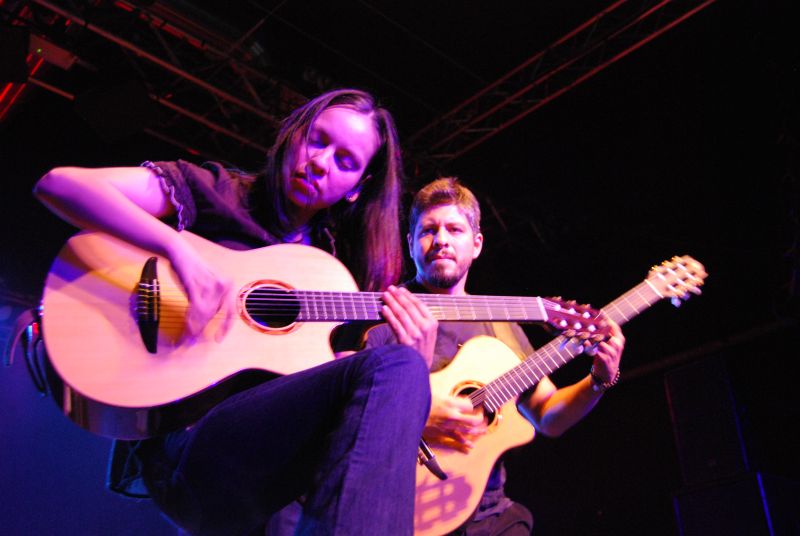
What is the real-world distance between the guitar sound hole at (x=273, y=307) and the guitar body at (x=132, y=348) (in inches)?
1.6

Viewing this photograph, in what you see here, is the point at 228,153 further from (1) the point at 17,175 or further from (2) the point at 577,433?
(2) the point at 577,433

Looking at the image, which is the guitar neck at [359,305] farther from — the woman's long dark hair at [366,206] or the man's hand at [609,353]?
the man's hand at [609,353]

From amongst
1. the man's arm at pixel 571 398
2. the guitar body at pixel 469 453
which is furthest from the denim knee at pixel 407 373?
the man's arm at pixel 571 398

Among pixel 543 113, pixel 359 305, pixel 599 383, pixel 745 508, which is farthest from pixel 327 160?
pixel 543 113

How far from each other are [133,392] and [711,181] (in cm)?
602

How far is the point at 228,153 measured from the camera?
638 centimetres

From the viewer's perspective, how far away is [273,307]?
5.74ft

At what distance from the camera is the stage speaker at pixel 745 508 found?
13.1 feet

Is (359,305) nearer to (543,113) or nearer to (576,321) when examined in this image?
(576,321)

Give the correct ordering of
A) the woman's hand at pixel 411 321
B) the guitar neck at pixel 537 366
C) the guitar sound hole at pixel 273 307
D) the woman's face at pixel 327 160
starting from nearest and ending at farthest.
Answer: the guitar sound hole at pixel 273 307 → the woman's hand at pixel 411 321 → the woman's face at pixel 327 160 → the guitar neck at pixel 537 366

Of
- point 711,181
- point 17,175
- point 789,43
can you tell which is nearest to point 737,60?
point 789,43

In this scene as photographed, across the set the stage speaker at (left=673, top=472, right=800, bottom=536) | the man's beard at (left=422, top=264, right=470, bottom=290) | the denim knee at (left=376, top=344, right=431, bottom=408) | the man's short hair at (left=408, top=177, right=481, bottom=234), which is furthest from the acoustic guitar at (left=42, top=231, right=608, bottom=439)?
the stage speaker at (left=673, top=472, right=800, bottom=536)

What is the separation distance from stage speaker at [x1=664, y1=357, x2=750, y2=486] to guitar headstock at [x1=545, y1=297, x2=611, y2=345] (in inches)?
90.9

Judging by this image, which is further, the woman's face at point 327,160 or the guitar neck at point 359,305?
the woman's face at point 327,160
